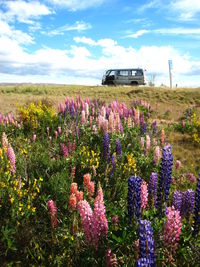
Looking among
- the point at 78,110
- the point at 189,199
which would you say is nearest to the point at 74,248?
the point at 189,199

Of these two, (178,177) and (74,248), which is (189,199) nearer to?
(74,248)

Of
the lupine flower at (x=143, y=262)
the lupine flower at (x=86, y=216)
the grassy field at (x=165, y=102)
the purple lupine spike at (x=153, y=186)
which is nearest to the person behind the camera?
the lupine flower at (x=143, y=262)

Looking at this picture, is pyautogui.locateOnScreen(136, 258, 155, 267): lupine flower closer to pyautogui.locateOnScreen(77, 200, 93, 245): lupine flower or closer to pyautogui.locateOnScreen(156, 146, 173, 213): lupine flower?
pyautogui.locateOnScreen(77, 200, 93, 245): lupine flower

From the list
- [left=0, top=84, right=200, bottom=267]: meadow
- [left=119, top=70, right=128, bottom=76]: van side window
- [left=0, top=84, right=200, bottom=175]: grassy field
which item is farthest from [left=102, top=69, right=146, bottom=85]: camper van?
[left=0, top=84, right=200, bottom=267]: meadow

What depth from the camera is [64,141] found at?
638cm

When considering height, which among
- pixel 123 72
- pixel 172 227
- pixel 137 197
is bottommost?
pixel 172 227

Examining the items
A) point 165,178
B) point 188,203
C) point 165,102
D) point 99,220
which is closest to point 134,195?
point 99,220

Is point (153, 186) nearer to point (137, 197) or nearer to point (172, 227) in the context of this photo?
point (137, 197)

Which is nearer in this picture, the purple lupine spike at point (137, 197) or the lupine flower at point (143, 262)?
the lupine flower at point (143, 262)

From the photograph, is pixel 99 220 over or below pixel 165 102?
below

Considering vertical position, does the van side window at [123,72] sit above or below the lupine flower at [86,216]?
above

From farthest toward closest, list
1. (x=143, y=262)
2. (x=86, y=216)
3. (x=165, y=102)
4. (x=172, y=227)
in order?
(x=165, y=102), (x=86, y=216), (x=172, y=227), (x=143, y=262)

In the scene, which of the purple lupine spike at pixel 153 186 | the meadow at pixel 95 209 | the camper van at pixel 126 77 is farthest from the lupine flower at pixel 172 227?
the camper van at pixel 126 77

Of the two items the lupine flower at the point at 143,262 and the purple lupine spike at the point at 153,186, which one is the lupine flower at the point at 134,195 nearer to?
the purple lupine spike at the point at 153,186
